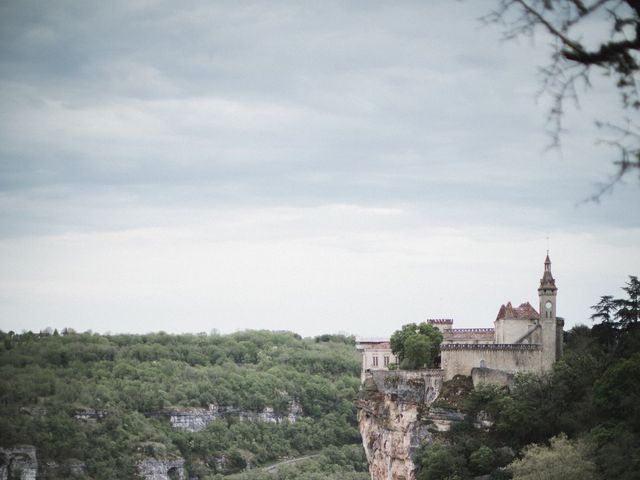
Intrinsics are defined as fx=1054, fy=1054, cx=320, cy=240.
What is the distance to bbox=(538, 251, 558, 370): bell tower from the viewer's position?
56438mm

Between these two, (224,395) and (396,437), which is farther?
(224,395)

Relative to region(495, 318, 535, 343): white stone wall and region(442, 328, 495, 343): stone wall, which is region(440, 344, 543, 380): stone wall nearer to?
region(495, 318, 535, 343): white stone wall

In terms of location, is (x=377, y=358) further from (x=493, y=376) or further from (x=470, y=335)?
(x=493, y=376)

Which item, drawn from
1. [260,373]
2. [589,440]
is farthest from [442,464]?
[260,373]

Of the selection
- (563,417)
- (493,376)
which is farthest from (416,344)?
(563,417)

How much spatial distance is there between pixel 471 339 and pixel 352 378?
119 m

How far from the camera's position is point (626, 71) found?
12680mm

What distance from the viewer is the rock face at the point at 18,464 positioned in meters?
112

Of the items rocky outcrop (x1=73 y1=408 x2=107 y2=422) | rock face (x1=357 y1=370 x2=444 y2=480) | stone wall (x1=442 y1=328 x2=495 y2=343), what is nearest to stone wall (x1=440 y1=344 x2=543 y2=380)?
rock face (x1=357 y1=370 x2=444 y2=480)

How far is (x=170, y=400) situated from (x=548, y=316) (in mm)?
106007

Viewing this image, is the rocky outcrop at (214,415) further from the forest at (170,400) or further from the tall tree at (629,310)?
the tall tree at (629,310)

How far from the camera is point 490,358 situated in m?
57.2

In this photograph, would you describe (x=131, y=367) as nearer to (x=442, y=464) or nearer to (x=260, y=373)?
(x=260, y=373)

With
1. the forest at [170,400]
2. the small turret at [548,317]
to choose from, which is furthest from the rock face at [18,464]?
the small turret at [548,317]
